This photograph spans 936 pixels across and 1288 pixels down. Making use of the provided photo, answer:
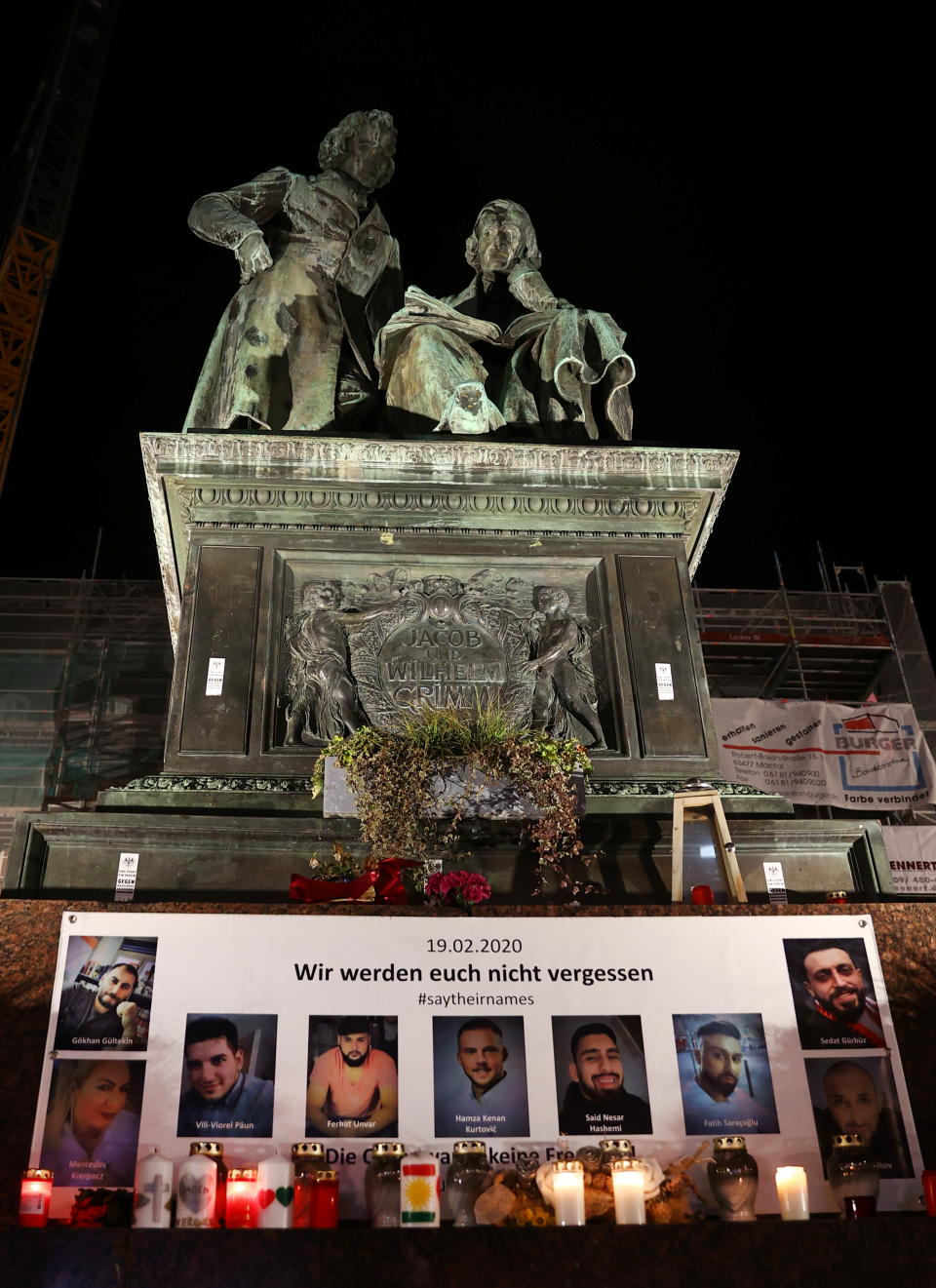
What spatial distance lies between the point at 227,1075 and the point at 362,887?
1100mm

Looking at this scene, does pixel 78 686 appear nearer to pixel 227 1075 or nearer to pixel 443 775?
pixel 443 775

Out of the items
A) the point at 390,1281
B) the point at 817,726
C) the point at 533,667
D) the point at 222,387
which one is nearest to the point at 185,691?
the point at 533,667

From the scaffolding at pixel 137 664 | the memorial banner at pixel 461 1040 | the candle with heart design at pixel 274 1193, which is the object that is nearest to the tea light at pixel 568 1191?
the memorial banner at pixel 461 1040

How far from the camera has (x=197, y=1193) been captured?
3.89 metres

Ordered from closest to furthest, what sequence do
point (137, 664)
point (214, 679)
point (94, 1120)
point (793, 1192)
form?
1. point (793, 1192)
2. point (94, 1120)
3. point (214, 679)
4. point (137, 664)

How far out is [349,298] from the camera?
33.3 feet

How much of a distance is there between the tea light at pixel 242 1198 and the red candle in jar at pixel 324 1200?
183mm

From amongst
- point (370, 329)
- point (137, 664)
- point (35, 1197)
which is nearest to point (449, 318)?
point (370, 329)

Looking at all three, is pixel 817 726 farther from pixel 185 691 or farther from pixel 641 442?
pixel 185 691

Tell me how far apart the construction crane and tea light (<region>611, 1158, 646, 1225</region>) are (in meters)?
31.0

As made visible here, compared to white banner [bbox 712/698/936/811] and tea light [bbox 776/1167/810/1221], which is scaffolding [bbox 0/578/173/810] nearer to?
white banner [bbox 712/698/936/811]

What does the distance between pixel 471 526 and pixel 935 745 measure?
612 inches

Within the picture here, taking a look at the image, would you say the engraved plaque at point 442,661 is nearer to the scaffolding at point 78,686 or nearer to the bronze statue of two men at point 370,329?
the bronze statue of two men at point 370,329

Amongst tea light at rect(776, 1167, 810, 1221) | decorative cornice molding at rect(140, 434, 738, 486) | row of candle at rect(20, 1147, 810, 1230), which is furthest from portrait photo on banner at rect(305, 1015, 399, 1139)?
decorative cornice molding at rect(140, 434, 738, 486)
